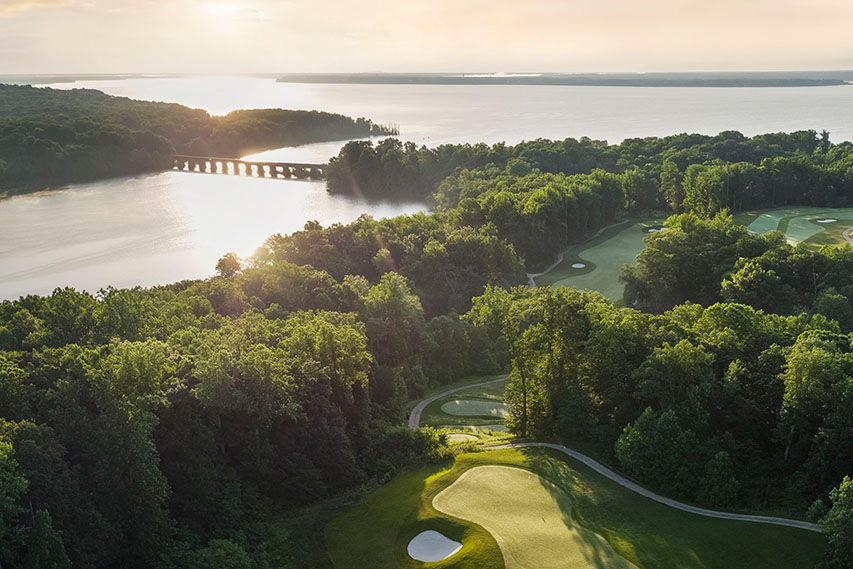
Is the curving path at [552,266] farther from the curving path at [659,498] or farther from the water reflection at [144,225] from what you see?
the curving path at [659,498]

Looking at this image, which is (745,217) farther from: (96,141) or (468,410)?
(96,141)

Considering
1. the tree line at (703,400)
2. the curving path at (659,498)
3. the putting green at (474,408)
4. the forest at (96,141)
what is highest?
the forest at (96,141)

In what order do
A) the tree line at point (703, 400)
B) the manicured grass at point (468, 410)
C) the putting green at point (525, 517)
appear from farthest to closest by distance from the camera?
1. the manicured grass at point (468, 410)
2. the tree line at point (703, 400)
3. the putting green at point (525, 517)

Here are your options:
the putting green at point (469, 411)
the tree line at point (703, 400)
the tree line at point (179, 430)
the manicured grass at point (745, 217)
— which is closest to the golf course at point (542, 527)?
the tree line at point (703, 400)

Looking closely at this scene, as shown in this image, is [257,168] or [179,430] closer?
[179,430]

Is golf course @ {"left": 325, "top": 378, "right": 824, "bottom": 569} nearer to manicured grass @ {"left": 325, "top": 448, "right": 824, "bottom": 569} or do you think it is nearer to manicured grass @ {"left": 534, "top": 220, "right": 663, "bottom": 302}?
manicured grass @ {"left": 325, "top": 448, "right": 824, "bottom": 569}

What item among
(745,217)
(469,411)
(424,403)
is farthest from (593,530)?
(745,217)

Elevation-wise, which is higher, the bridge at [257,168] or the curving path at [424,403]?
the bridge at [257,168]

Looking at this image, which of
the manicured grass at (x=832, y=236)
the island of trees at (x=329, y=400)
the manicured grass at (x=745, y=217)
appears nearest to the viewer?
the island of trees at (x=329, y=400)
